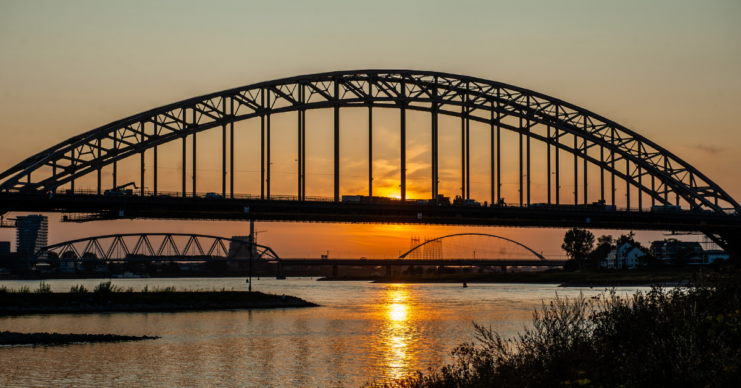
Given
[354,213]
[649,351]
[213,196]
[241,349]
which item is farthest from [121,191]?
[649,351]

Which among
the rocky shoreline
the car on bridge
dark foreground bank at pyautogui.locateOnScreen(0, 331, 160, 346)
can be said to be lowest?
the rocky shoreline

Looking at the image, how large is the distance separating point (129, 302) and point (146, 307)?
191 cm

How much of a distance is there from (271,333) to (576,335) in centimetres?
3826

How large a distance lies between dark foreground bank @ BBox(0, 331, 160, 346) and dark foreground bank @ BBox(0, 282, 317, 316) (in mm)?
23816

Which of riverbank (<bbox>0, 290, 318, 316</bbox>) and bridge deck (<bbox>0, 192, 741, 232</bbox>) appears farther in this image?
bridge deck (<bbox>0, 192, 741, 232</bbox>)

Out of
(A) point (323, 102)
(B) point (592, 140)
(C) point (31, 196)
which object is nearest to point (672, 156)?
(B) point (592, 140)

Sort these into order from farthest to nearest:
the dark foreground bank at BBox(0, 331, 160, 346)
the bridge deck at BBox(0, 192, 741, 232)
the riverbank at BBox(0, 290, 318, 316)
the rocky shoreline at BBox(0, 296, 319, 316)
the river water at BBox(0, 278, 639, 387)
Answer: the bridge deck at BBox(0, 192, 741, 232), the riverbank at BBox(0, 290, 318, 316), the rocky shoreline at BBox(0, 296, 319, 316), the dark foreground bank at BBox(0, 331, 160, 346), the river water at BBox(0, 278, 639, 387)

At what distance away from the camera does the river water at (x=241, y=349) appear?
118 ft

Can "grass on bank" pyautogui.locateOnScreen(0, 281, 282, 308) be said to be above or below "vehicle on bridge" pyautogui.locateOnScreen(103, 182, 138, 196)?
below

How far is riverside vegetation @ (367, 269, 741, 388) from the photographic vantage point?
652 inches

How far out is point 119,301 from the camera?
253 ft

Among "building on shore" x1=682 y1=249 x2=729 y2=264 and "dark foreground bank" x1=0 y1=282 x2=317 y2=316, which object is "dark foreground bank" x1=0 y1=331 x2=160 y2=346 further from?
"building on shore" x1=682 y1=249 x2=729 y2=264

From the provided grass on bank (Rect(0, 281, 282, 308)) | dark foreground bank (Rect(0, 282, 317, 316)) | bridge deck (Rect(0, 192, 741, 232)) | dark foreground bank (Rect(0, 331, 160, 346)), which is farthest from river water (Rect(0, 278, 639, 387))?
bridge deck (Rect(0, 192, 741, 232))

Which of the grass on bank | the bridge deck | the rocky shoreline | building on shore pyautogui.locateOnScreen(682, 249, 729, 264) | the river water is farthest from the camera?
building on shore pyautogui.locateOnScreen(682, 249, 729, 264)
